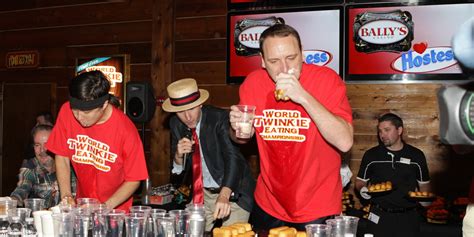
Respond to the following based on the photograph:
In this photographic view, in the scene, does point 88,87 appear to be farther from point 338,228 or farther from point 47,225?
point 338,228

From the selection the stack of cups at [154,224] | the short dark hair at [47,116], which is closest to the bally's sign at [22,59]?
the short dark hair at [47,116]

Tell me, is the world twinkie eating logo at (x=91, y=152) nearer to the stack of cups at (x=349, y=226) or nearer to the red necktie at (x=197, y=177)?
the red necktie at (x=197, y=177)

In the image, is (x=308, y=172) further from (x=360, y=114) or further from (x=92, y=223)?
(x=360, y=114)

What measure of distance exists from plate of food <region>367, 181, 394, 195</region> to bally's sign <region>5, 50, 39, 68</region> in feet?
18.0

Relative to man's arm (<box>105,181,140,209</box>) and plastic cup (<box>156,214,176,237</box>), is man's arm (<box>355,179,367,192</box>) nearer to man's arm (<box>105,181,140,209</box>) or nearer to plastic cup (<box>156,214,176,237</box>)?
man's arm (<box>105,181,140,209</box>)

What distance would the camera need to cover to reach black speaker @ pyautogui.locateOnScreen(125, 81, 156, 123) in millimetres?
6613

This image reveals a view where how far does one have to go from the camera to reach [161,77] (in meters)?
A: 7.82

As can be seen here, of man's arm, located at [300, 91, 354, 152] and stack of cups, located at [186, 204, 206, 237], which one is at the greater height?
man's arm, located at [300, 91, 354, 152]

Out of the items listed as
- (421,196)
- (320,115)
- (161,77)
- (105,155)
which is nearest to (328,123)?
(320,115)

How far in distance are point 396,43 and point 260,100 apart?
150 inches

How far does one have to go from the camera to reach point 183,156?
3926mm

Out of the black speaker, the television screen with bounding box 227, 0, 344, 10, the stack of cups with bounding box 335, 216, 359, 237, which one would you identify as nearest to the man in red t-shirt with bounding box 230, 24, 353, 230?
the stack of cups with bounding box 335, 216, 359, 237

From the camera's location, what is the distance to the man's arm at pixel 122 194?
340cm

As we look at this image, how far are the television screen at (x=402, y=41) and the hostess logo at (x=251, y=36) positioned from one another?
3.47 feet
